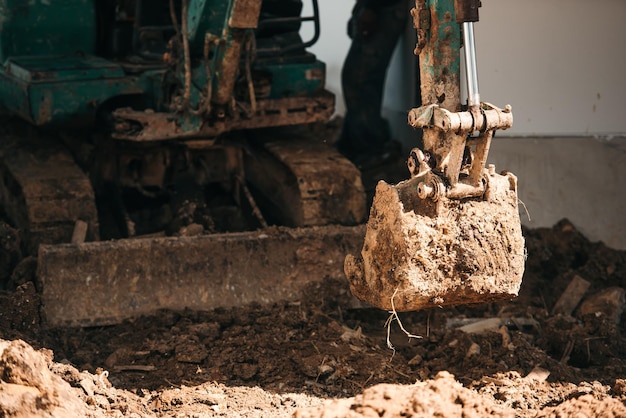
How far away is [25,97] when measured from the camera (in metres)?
5.88

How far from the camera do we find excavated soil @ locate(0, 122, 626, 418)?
3916 mm

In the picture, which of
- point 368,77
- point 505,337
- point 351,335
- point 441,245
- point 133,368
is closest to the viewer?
point 441,245

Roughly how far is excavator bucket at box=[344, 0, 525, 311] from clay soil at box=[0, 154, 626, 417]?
34 cm

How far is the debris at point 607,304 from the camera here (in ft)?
18.1

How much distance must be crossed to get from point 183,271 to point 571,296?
1927mm

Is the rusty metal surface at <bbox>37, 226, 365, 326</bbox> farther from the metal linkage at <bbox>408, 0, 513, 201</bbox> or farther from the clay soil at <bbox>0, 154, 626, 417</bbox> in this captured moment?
the metal linkage at <bbox>408, 0, 513, 201</bbox>

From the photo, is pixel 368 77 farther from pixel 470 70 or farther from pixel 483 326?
pixel 470 70

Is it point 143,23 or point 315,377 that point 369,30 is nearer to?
point 143,23

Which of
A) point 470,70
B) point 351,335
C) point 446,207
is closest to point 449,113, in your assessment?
point 470,70

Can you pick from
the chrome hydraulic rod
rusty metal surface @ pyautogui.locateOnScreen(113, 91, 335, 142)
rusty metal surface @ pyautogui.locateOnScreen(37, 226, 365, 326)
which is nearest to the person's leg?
rusty metal surface @ pyautogui.locateOnScreen(113, 91, 335, 142)

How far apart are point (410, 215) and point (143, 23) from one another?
2933mm

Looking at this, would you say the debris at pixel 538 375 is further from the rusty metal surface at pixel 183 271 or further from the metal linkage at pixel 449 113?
the rusty metal surface at pixel 183 271

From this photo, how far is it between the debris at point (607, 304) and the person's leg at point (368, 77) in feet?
8.41

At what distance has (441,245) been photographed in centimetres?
395
